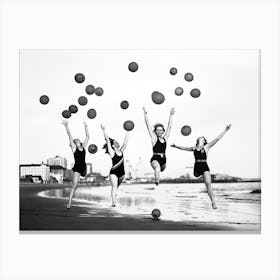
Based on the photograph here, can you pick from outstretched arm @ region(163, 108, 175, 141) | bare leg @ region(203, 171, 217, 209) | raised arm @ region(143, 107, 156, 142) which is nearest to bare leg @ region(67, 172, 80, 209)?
raised arm @ region(143, 107, 156, 142)

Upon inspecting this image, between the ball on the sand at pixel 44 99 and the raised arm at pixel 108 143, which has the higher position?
the ball on the sand at pixel 44 99

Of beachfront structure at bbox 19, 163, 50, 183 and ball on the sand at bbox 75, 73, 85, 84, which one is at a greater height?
ball on the sand at bbox 75, 73, 85, 84

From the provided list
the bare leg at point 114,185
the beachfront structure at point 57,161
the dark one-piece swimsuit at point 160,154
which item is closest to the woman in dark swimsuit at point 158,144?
the dark one-piece swimsuit at point 160,154

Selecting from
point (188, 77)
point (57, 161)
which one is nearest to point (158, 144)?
point (188, 77)

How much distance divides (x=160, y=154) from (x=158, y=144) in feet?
0.27

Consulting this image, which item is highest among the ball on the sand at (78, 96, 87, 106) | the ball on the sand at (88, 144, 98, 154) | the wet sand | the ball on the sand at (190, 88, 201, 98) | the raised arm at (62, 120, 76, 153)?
the ball on the sand at (190, 88, 201, 98)

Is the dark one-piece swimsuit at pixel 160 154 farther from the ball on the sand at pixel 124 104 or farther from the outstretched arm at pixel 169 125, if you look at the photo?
the ball on the sand at pixel 124 104

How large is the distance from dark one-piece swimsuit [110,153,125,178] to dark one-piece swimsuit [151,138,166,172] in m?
0.26

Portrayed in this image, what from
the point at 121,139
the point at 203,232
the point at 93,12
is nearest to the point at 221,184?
the point at 203,232

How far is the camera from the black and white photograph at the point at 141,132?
11.7 ft

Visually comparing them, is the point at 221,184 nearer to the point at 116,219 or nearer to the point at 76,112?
the point at 116,219

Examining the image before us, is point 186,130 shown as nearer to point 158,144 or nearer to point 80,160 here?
point 158,144

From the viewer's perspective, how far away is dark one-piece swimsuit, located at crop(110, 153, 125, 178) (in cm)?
362

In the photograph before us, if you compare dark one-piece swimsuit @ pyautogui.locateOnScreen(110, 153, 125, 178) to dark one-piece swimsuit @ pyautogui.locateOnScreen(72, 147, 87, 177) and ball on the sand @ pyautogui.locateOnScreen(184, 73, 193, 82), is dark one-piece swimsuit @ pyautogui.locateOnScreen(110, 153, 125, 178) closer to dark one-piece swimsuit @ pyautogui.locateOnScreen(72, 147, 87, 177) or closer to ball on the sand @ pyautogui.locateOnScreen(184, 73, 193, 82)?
dark one-piece swimsuit @ pyautogui.locateOnScreen(72, 147, 87, 177)
